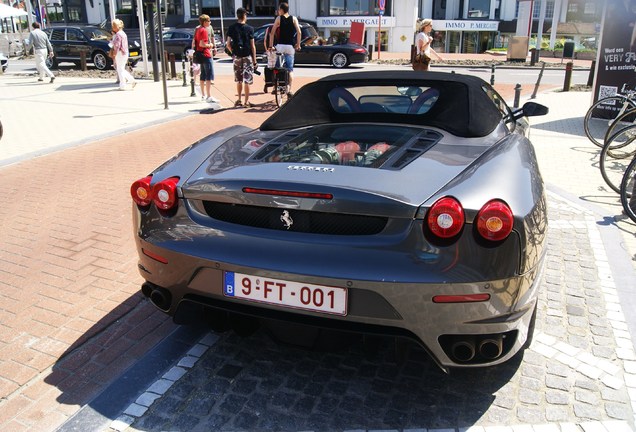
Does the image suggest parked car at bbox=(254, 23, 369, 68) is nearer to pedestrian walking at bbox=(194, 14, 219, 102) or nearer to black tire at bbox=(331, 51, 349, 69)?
black tire at bbox=(331, 51, 349, 69)

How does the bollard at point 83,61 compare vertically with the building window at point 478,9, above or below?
below

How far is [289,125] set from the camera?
12.3ft

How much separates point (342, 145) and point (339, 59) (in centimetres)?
Answer: 2242

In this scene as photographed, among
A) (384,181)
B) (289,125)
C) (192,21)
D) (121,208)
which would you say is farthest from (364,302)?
(192,21)

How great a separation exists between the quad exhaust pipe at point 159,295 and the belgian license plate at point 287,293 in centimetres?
39

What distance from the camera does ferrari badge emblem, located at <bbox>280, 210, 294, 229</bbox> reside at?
2508mm

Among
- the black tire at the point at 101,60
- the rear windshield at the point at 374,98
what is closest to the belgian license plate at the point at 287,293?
the rear windshield at the point at 374,98

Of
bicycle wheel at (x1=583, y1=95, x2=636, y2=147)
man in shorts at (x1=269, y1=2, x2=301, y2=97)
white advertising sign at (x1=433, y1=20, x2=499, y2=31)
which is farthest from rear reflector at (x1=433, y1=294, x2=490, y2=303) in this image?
white advertising sign at (x1=433, y1=20, x2=499, y2=31)

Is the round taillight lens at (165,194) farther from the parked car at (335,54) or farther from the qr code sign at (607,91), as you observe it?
the parked car at (335,54)

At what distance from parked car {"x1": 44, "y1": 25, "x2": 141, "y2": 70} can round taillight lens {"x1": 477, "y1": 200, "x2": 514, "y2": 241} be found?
70.0 ft

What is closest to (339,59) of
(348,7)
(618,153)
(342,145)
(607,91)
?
(607,91)

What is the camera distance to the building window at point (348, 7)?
143 ft

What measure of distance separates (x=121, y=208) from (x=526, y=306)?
4377 mm

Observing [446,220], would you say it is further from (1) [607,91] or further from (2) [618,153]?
(1) [607,91]
